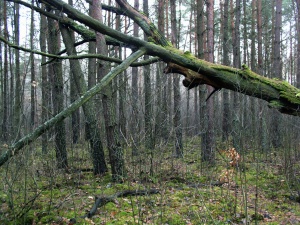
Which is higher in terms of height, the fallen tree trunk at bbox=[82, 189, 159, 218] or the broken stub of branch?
the broken stub of branch

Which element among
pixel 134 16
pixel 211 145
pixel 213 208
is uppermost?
pixel 134 16

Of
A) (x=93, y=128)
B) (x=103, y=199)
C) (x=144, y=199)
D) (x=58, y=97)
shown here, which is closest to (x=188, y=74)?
(x=144, y=199)

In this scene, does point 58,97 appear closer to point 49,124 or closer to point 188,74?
point 188,74

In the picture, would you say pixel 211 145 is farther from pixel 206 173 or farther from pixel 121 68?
pixel 121 68

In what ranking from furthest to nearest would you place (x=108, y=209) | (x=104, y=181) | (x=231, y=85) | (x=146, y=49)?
(x=104, y=181) → (x=108, y=209) → (x=231, y=85) → (x=146, y=49)

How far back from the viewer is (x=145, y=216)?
14.7 ft

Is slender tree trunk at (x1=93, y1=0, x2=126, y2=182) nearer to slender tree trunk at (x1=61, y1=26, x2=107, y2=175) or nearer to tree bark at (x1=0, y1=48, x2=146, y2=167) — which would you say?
slender tree trunk at (x1=61, y1=26, x2=107, y2=175)

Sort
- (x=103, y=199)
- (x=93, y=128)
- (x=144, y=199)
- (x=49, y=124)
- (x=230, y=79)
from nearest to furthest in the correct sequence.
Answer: (x=49, y=124)
(x=230, y=79)
(x=144, y=199)
(x=103, y=199)
(x=93, y=128)

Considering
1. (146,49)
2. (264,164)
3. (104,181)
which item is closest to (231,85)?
(146,49)

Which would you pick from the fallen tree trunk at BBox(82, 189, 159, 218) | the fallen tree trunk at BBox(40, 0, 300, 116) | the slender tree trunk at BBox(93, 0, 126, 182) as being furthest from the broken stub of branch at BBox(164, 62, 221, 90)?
the slender tree trunk at BBox(93, 0, 126, 182)

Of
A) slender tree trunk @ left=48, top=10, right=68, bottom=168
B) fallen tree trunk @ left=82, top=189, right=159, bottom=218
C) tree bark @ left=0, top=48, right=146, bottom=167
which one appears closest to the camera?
tree bark @ left=0, top=48, right=146, bottom=167

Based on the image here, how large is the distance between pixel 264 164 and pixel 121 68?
7163 millimetres

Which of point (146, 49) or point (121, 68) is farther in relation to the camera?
point (146, 49)

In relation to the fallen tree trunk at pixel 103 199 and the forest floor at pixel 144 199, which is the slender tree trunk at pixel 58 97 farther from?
the fallen tree trunk at pixel 103 199
